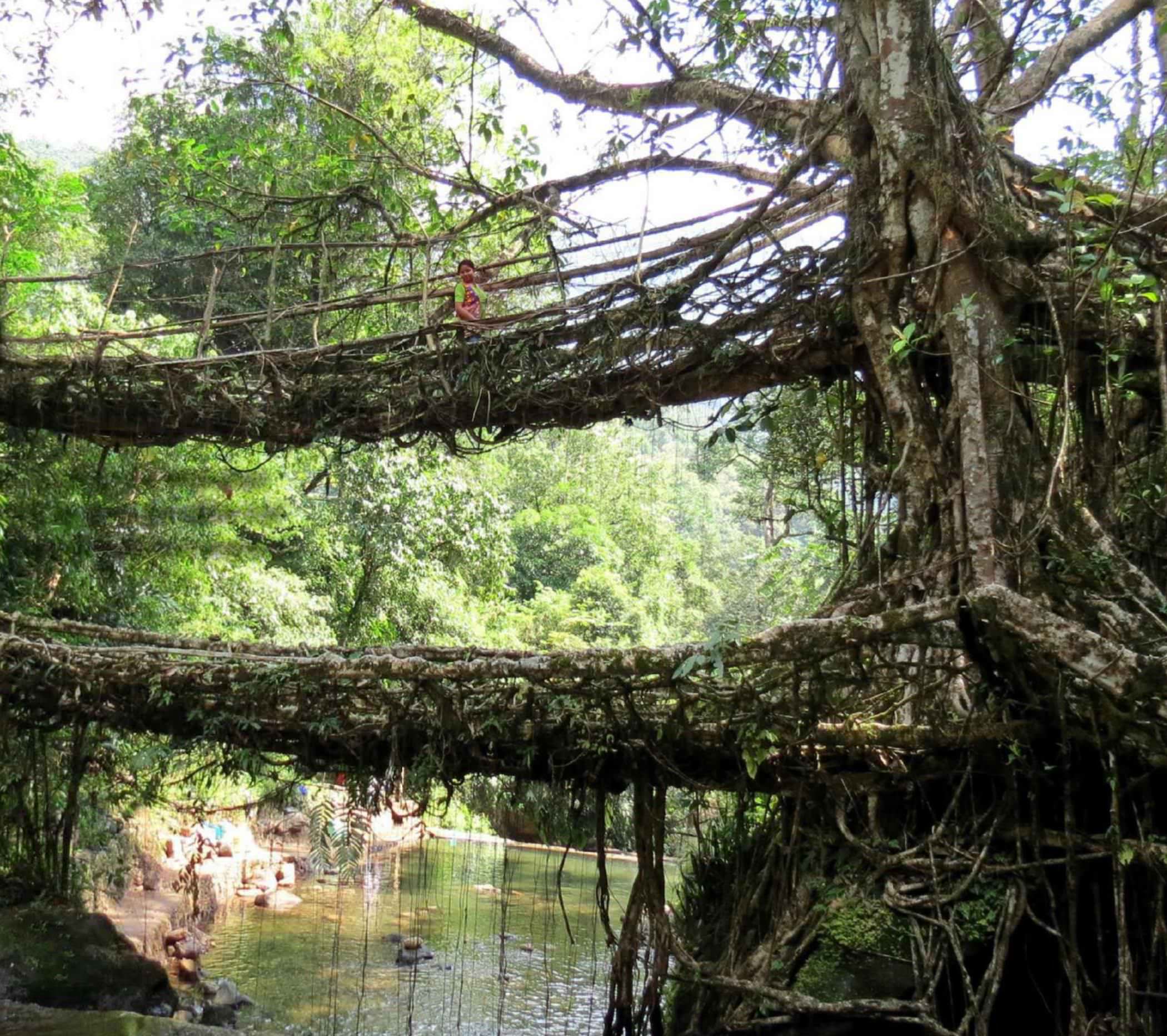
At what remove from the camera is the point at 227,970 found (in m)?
6.55

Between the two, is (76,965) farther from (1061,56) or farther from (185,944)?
(1061,56)

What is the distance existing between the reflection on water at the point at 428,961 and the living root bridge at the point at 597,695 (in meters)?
0.92

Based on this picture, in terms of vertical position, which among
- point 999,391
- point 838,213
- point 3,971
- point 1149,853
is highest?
point 838,213

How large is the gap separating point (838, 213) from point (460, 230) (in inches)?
72.6

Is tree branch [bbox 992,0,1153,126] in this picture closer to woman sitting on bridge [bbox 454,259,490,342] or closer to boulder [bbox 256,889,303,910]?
woman sitting on bridge [bbox 454,259,490,342]

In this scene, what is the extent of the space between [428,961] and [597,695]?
16.1 feet

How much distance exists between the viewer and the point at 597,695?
2.88m

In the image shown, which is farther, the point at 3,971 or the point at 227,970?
the point at 227,970

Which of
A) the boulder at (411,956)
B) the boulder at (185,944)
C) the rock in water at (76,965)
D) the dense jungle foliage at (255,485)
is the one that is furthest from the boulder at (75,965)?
the boulder at (411,956)

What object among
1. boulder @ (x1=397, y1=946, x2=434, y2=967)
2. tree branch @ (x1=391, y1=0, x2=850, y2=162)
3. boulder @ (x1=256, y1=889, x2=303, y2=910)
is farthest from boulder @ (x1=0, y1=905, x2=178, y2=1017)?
tree branch @ (x1=391, y1=0, x2=850, y2=162)

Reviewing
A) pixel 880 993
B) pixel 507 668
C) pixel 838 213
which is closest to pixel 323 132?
pixel 838 213

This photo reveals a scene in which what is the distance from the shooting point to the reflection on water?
5.43 m

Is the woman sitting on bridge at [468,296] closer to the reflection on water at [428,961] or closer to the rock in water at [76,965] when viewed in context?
the reflection on water at [428,961]

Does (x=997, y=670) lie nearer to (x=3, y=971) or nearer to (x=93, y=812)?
(x=3, y=971)
